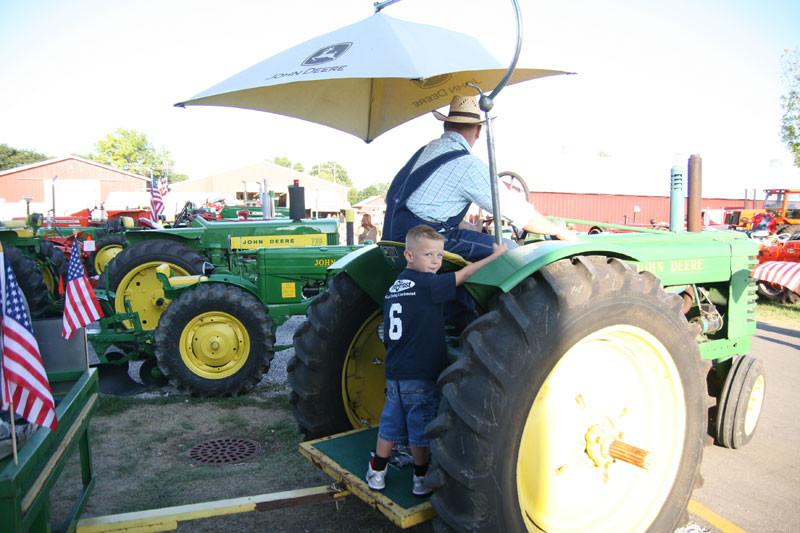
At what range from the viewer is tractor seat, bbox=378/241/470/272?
8.04 feet

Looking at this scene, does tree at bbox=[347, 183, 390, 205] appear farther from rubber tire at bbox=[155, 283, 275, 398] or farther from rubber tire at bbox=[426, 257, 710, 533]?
rubber tire at bbox=[426, 257, 710, 533]

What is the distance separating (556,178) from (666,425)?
36.6m

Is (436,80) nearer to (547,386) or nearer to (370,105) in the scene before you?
(370,105)

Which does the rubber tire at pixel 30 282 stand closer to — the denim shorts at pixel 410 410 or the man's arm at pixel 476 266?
the denim shorts at pixel 410 410

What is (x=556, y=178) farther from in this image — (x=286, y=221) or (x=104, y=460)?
(x=104, y=460)

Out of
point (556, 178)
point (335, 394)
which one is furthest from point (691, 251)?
point (556, 178)

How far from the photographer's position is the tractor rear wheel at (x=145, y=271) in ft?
22.2

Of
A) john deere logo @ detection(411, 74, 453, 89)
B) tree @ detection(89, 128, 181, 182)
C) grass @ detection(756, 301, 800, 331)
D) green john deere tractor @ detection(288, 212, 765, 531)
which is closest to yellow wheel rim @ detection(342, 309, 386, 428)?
green john deere tractor @ detection(288, 212, 765, 531)

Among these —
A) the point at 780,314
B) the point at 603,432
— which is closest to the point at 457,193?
the point at 603,432

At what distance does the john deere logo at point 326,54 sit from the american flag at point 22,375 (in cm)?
125

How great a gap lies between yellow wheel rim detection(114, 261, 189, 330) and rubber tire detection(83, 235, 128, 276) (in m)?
4.55

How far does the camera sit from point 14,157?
6738 centimetres

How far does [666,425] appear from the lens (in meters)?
2.46

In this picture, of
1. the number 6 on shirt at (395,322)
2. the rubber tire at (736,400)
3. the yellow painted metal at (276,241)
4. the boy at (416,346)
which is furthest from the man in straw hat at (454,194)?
the yellow painted metal at (276,241)
